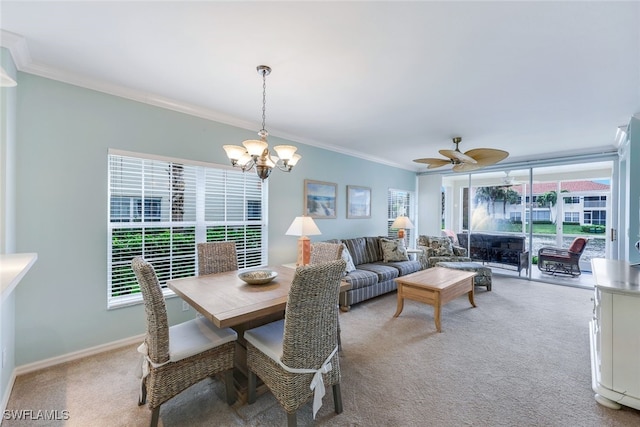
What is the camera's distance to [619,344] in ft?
6.22

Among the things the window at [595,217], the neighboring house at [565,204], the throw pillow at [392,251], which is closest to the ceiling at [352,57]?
the throw pillow at [392,251]

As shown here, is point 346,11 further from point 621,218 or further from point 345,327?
point 621,218

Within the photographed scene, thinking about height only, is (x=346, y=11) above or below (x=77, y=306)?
above

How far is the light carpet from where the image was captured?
1.80 metres

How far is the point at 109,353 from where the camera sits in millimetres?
2602

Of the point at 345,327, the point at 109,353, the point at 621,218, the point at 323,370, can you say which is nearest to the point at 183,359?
the point at 323,370

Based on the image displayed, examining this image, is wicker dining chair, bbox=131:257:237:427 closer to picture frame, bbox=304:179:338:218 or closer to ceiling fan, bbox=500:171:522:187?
picture frame, bbox=304:179:338:218

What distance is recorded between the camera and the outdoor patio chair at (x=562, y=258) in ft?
17.9

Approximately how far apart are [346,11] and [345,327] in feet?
9.97

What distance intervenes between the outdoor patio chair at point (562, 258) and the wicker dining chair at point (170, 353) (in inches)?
265

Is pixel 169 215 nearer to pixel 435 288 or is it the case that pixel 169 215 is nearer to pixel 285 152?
pixel 285 152

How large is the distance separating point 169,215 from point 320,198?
2.37 metres

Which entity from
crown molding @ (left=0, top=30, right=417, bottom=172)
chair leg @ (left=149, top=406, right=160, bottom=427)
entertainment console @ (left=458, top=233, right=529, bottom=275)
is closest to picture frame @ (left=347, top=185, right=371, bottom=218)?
crown molding @ (left=0, top=30, right=417, bottom=172)

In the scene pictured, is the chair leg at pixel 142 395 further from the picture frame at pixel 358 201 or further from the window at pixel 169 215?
the picture frame at pixel 358 201
